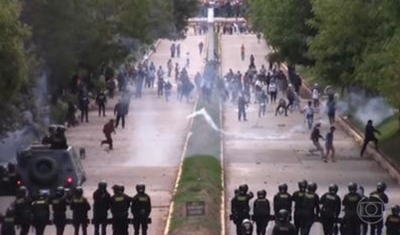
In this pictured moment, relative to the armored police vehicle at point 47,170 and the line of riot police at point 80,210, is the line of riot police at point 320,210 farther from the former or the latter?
the armored police vehicle at point 47,170

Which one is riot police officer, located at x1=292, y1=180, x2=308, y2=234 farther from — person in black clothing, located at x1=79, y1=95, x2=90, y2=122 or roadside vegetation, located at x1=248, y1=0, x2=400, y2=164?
person in black clothing, located at x1=79, y1=95, x2=90, y2=122

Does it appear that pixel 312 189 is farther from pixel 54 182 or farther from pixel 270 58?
pixel 270 58

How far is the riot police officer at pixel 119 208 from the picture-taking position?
26109 mm

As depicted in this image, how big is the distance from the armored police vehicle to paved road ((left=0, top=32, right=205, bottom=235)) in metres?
2.05

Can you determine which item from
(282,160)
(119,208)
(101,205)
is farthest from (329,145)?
(119,208)

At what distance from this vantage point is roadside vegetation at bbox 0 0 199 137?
104 ft

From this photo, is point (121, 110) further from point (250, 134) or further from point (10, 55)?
point (10, 55)

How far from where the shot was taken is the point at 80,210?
26297 mm

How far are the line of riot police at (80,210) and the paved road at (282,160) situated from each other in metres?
2.97

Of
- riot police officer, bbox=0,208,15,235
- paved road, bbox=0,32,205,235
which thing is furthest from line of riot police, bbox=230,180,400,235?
riot police officer, bbox=0,208,15,235

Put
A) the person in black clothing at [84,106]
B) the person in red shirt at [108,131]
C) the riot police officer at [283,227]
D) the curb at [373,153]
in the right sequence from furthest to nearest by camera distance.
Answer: the person in black clothing at [84,106]
the person in red shirt at [108,131]
the curb at [373,153]
the riot police officer at [283,227]

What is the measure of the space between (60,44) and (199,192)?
18.2 m

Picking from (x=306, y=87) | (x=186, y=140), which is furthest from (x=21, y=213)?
(x=306, y=87)
